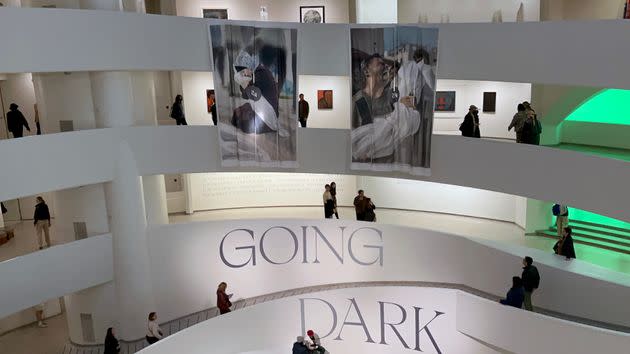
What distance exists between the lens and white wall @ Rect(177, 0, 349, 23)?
22625mm

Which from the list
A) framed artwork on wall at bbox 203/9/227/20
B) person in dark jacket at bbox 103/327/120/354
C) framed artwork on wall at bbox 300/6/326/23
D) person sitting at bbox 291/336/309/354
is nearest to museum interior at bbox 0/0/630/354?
person sitting at bbox 291/336/309/354

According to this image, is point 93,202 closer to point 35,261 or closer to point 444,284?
point 35,261

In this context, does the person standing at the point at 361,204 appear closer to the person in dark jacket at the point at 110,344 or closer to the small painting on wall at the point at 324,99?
the small painting on wall at the point at 324,99

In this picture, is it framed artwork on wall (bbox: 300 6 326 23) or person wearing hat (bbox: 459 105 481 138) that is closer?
person wearing hat (bbox: 459 105 481 138)

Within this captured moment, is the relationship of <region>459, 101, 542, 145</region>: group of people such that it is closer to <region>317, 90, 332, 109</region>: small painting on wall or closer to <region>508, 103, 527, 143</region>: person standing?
<region>508, 103, 527, 143</region>: person standing

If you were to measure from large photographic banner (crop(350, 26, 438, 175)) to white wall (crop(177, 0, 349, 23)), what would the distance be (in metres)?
6.27

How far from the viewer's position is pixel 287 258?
19.8 m

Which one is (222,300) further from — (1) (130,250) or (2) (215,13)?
(2) (215,13)

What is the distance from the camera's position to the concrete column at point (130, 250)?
1767 cm

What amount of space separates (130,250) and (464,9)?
13.4 metres

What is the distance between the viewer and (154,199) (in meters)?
19.8

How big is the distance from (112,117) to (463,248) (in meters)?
10.6

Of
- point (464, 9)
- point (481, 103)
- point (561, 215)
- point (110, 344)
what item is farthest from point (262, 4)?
point (110, 344)

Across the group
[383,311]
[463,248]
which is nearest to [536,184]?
[463,248]
